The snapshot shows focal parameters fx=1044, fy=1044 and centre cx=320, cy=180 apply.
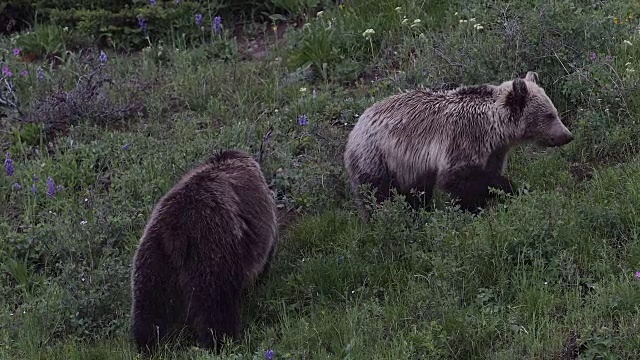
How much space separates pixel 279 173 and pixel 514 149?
6.12 feet

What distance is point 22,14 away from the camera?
11.8 m

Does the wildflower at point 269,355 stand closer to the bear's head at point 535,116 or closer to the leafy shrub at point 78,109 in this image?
the bear's head at point 535,116

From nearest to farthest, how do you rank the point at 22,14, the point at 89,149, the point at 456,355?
the point at 456,355, the point at 89,149, the point at 22,14

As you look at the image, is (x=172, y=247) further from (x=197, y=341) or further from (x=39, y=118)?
(x=39, y=118)

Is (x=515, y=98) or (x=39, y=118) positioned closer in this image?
(x=515, y=98)

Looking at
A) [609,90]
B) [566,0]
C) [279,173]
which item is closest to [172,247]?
[279,173]

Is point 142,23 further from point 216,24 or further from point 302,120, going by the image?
point 302,120

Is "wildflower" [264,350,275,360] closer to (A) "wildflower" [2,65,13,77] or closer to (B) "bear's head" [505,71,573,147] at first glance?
(B) "bear's head" [505,71,573,147]

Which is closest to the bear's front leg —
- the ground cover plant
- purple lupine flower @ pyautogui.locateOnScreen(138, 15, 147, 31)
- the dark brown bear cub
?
the ground cover plant

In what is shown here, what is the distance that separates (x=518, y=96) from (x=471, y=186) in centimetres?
76

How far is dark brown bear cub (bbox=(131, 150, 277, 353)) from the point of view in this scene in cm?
605

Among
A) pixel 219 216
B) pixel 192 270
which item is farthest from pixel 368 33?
pixel 192 270

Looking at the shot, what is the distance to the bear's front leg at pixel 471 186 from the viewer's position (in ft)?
23.8

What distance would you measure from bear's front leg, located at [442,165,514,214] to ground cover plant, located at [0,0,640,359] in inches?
4.7
